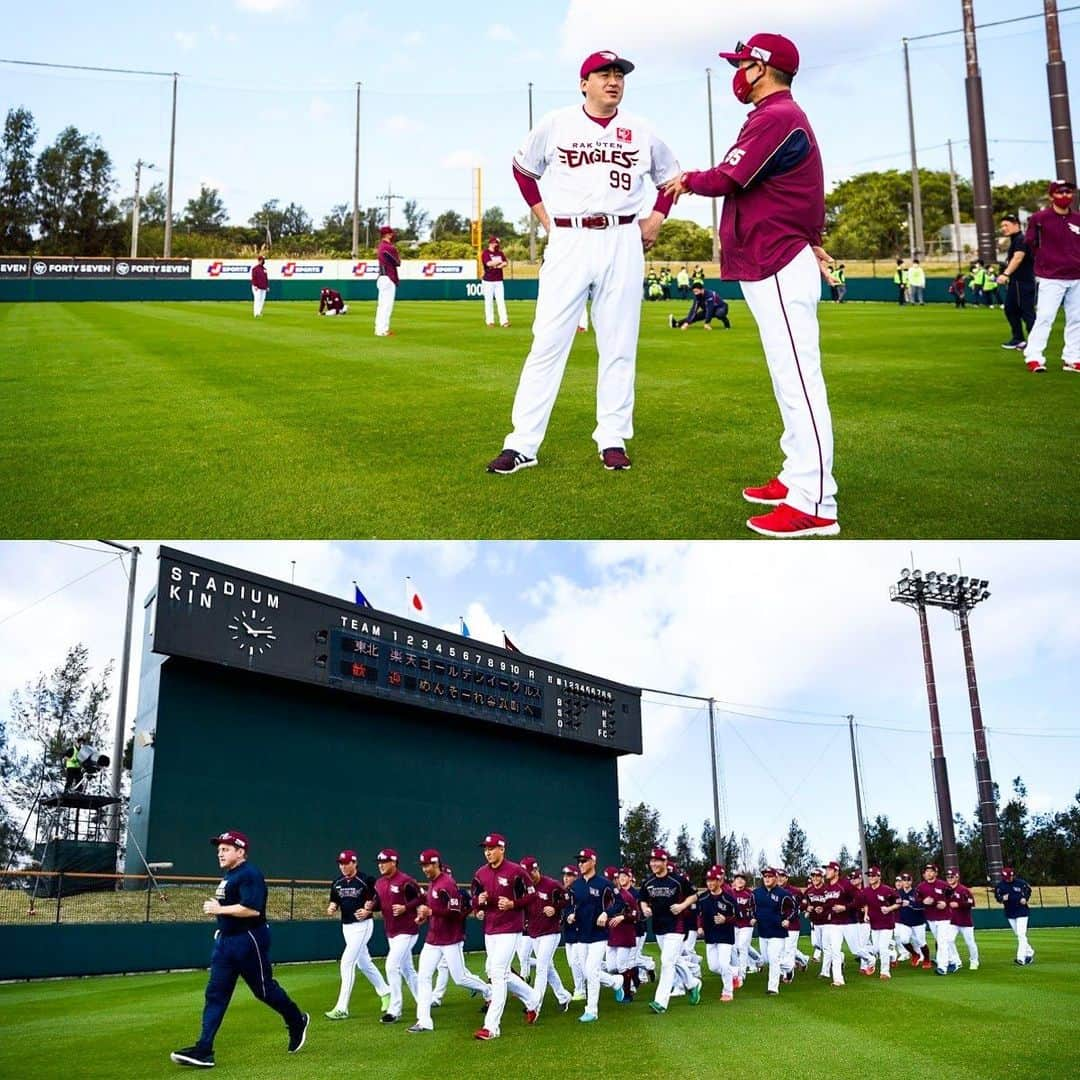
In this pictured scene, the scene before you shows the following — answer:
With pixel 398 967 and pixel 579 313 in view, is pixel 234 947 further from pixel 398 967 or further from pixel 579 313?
pixel 579 313

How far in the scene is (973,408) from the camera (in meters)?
10.8

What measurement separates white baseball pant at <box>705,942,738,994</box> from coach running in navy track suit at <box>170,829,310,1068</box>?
598cm

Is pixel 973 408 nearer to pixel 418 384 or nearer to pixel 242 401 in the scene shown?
pixel 418 384

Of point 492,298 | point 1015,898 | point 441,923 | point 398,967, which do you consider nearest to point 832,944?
point 1015,898

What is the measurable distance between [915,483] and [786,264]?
2.22m

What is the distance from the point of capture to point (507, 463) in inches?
336

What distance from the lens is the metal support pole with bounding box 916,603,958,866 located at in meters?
32.4

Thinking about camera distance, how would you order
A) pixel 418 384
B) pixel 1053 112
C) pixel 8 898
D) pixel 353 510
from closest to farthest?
1. pixel 353 510
2. pixel 418 384
3. pixel 8 898
4. pixel 1053 112

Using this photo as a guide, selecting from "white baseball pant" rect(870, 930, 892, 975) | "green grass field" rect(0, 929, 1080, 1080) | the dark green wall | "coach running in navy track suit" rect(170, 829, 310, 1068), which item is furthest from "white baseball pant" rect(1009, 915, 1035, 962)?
"coach running in navy track suit" rect(170, 829, 310, 1068)

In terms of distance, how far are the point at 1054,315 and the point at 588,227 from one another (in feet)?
24.6

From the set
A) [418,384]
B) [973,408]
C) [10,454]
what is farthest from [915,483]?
[10,454]

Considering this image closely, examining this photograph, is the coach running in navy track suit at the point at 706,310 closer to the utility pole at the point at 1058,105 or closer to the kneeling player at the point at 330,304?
the utility pole at the point at 1058,105

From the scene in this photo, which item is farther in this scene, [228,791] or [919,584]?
[919,584]

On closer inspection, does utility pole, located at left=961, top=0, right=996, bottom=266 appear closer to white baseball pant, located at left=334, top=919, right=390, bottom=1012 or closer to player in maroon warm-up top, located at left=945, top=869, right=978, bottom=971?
player in maroon warm-up top, located at left=945, top=869, right=978, bottom=971
